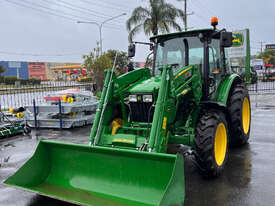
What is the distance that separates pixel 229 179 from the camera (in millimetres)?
4824

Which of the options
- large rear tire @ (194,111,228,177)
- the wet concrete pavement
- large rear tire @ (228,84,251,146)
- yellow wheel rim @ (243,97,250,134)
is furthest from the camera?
yellow wheel rim @ (243,97,250,134)

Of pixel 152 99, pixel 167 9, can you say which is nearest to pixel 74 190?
pixel 152 99

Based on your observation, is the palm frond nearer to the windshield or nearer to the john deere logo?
the john deere logo

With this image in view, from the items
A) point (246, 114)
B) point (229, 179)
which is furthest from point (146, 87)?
point (246, 114)

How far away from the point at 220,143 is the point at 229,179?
0.68 metres

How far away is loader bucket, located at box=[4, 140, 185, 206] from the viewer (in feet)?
11.8

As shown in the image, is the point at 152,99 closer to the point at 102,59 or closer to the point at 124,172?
the point at 124,172

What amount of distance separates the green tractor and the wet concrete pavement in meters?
0.27

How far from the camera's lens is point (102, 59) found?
17141 millimetres

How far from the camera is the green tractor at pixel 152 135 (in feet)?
12.3

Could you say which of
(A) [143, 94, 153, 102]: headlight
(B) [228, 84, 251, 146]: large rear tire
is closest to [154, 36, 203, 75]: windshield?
(A) [143, 94, 153, 102]: headlight

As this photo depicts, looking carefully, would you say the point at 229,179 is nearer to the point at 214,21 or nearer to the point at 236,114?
the point at 236,114

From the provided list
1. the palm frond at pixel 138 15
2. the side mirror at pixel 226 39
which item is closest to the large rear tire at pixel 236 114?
the side mirror at pixel 226 39

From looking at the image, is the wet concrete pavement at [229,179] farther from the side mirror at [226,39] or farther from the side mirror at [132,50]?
the side mirror at [132,50]
